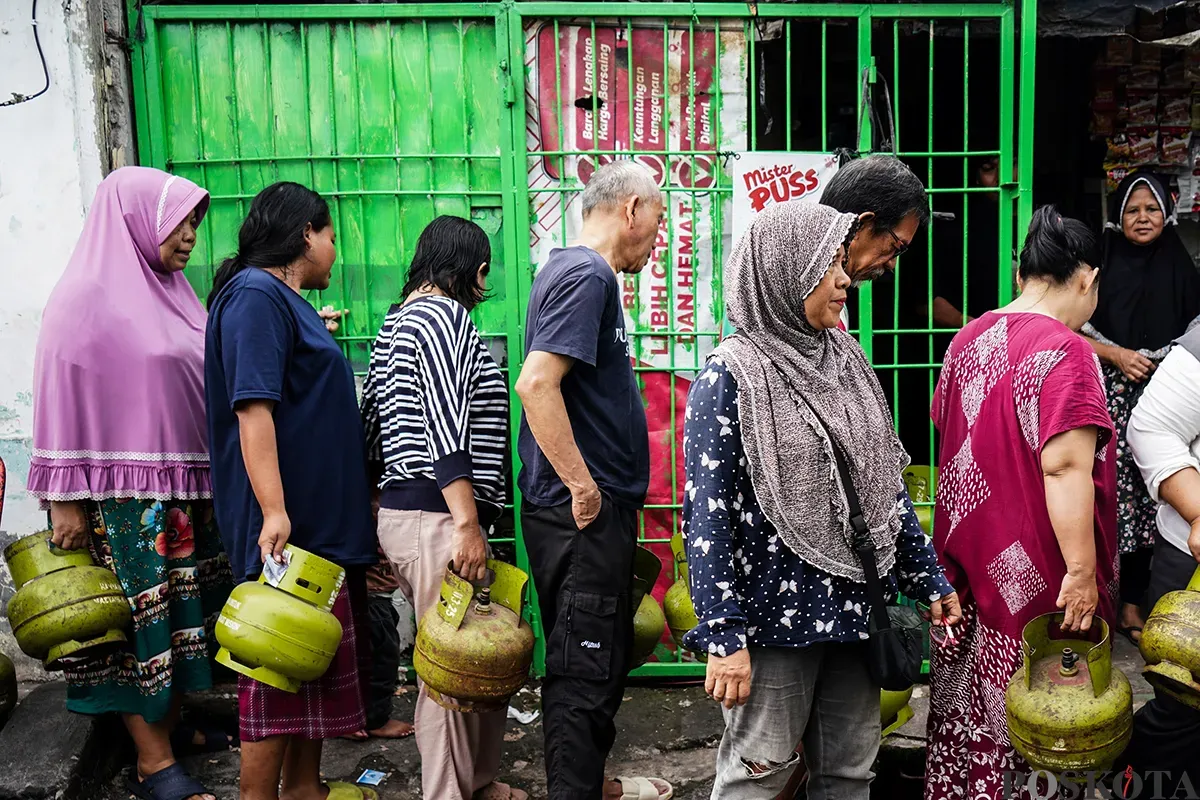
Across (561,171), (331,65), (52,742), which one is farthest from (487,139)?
(52,742)

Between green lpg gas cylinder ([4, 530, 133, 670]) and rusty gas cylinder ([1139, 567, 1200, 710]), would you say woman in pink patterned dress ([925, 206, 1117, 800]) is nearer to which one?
rusty gas cylinder ([1139, 567, 1200, 710])

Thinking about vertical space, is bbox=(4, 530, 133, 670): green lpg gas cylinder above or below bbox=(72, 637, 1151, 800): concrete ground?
above

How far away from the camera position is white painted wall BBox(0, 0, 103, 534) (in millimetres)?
3961

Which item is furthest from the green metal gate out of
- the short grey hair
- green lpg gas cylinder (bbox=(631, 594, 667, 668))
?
the short grey hair

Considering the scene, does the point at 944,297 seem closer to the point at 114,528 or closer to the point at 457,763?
the point at 457,763

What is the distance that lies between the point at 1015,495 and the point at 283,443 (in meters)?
2.09

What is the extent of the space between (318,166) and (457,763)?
2406 mm

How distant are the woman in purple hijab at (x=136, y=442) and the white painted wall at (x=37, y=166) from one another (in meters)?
0.68

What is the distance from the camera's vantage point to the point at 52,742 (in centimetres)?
355

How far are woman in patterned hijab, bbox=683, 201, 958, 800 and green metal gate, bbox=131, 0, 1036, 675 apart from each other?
Answer: 1921 mm

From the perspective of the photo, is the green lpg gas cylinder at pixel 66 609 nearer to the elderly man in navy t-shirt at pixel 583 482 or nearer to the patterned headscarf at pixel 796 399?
the elderly man in navy t-shirt at pixel 583 482

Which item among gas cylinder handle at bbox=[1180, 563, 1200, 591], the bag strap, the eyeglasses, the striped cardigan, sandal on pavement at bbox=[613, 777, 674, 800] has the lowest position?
sandal on pavement at bbox=[613, 777, 674, 800]

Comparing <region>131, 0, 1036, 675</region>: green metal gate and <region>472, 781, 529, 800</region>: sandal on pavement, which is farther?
<region>131, 0, 1036, 675</region>: green metal gate

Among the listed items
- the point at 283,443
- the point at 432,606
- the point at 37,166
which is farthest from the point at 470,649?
the point at 37,166
